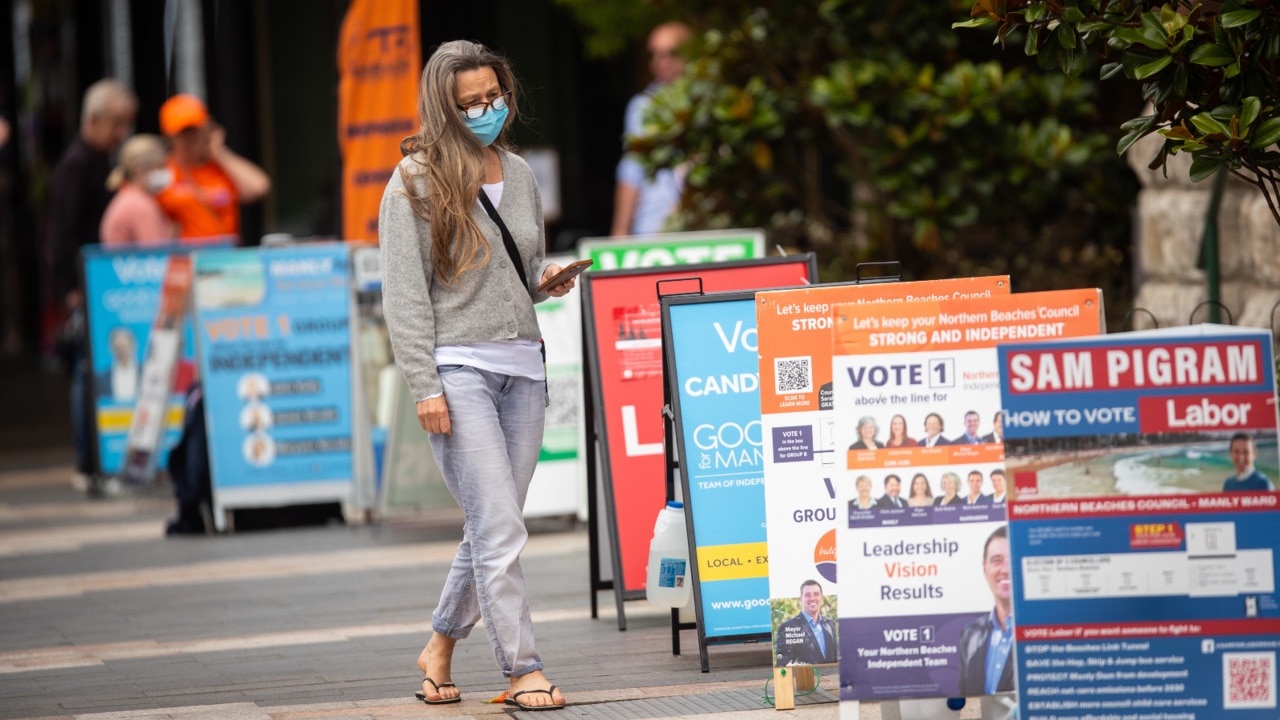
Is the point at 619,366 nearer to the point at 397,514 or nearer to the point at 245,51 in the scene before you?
the point at 397,514

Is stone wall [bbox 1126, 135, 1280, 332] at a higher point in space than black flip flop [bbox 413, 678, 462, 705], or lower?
higher

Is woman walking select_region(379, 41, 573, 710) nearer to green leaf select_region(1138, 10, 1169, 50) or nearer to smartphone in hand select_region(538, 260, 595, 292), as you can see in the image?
smartphone in hand select_region(538, 260, 595, 292)

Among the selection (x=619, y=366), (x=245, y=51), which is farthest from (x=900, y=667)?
(x=245, y=51)

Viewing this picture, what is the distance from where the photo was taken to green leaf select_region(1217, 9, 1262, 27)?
491 centimetres

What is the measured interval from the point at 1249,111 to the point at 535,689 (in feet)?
9.07

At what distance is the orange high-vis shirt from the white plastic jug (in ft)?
23.1

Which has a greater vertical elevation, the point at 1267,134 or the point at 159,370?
the point at 1267,134

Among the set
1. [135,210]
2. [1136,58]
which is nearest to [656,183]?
[135,210]

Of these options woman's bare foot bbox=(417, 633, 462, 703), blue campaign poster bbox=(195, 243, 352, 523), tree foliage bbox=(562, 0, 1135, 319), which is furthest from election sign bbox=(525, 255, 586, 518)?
woman's bare foot bbox=(417, 633, 462, 703)

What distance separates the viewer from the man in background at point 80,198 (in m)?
12.2

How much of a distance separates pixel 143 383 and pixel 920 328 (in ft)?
25.3

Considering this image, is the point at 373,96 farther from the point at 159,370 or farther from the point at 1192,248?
the point at 1192,248

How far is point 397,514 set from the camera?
34.5 feet

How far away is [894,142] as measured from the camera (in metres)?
9.89
